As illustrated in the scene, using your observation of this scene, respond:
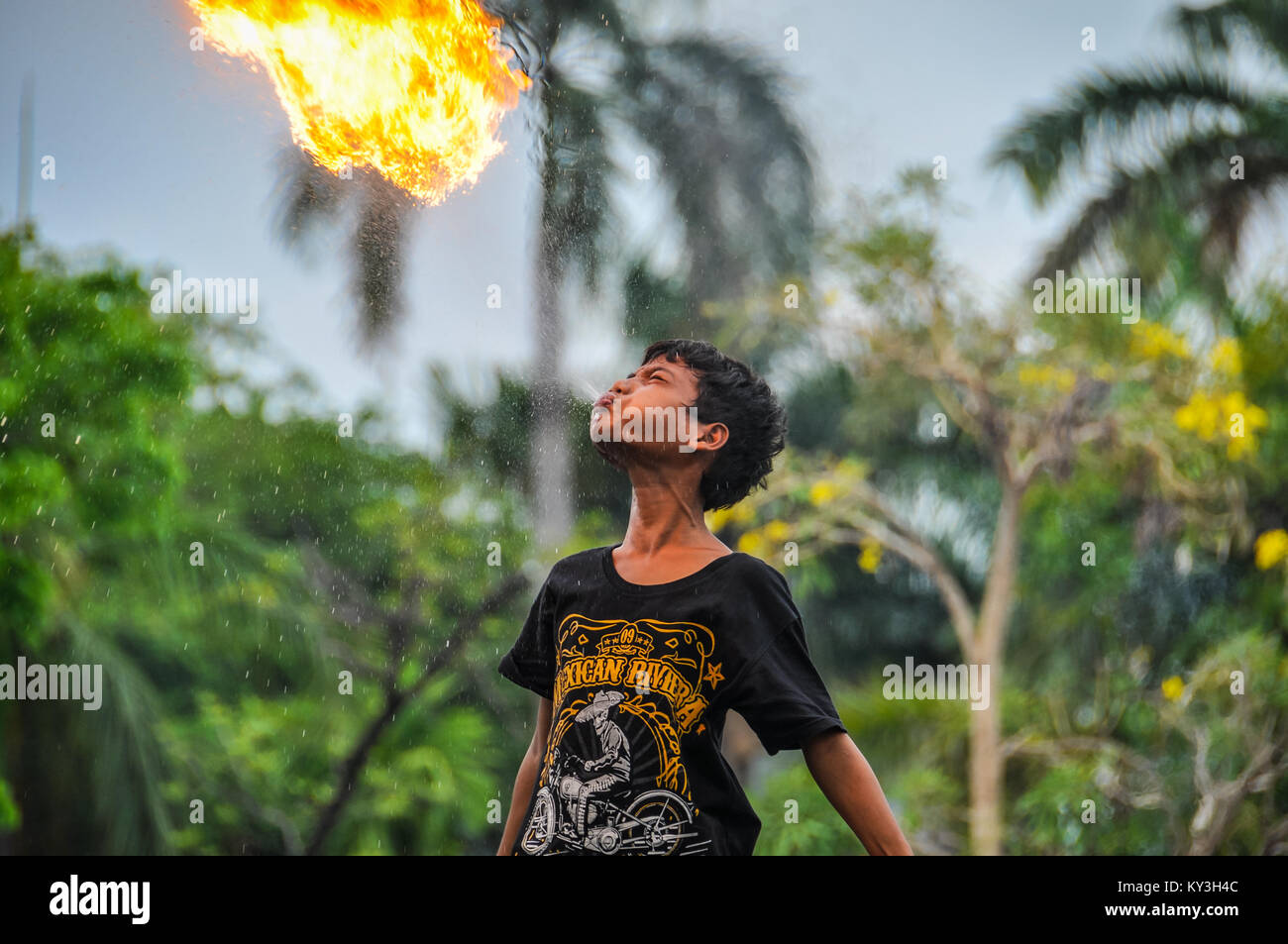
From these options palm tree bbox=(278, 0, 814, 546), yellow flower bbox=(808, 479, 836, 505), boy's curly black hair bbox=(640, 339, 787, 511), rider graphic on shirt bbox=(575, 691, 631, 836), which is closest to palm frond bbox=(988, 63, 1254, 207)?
palm tree bbox=(278, 0, 814, 546)

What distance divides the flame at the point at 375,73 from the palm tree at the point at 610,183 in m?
0.31

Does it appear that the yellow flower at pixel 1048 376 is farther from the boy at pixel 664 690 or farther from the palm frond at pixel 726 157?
the boy at pixel 664 690

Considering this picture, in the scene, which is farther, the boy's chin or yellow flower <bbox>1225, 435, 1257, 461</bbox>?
yellow flower <bbox>1225, 435, 1257, 461</bbox>

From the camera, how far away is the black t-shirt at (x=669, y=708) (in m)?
1.81

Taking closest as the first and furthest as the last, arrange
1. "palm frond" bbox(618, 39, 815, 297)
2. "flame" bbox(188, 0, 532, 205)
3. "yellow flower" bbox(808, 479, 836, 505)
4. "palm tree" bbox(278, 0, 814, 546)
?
1. "flame" bbox(188, 0, 532, 205)
2. "palm tree" bbox(278, 0, 814, 546)
3. "yellow flower" bbox(808, 479, 836, 505)
4. "palm frond" bbox(618, 39, 815, 297)

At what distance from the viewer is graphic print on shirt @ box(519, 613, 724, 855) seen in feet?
5.91

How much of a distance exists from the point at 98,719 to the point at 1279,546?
21.8 feet

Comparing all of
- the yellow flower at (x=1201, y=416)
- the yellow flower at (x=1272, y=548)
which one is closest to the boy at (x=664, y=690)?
the yellow flower at (x=1201, y=416)

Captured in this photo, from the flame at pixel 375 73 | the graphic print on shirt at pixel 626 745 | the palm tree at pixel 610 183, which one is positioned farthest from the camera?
the palm tree at pixel 610 183

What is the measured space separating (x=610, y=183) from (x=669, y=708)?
4.86 m

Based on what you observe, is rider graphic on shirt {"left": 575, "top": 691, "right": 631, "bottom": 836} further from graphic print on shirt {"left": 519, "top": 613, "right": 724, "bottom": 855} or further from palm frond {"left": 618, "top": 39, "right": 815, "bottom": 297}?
palm frond {"left": 618, "top": 39, "right": 815, "bottom": 297}

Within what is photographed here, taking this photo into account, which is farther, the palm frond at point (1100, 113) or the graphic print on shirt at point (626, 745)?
the palm frond at point (1100, 113)

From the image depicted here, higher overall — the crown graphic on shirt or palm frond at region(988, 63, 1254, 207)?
palm frond at region(988, 63, 1254, 207)
